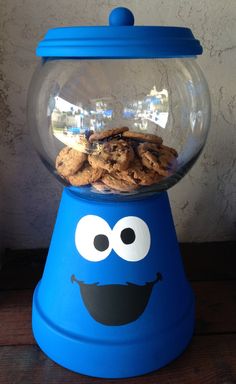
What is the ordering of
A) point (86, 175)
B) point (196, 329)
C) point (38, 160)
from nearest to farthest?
point (86, 175), point (196, 329), point (38, 160)

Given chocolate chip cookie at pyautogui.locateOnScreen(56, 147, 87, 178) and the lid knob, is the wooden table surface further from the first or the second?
the lid knob

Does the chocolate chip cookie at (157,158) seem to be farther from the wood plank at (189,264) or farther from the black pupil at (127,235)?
the wood plank at (189,264)

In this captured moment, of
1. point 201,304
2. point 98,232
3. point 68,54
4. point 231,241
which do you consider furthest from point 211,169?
point 68,54

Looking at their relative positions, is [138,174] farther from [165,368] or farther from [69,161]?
[165,368]

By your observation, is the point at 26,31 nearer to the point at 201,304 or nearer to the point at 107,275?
the point at 107,275

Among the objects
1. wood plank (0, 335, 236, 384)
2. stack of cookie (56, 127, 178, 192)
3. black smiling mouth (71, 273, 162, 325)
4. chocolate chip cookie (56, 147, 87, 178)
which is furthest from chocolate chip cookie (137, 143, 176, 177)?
wood plank (0, 335, 236, 384)

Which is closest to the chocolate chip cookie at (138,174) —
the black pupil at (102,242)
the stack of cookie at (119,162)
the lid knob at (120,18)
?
the stack of cookie at (119,162)

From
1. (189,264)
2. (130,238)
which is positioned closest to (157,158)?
(130,238)
